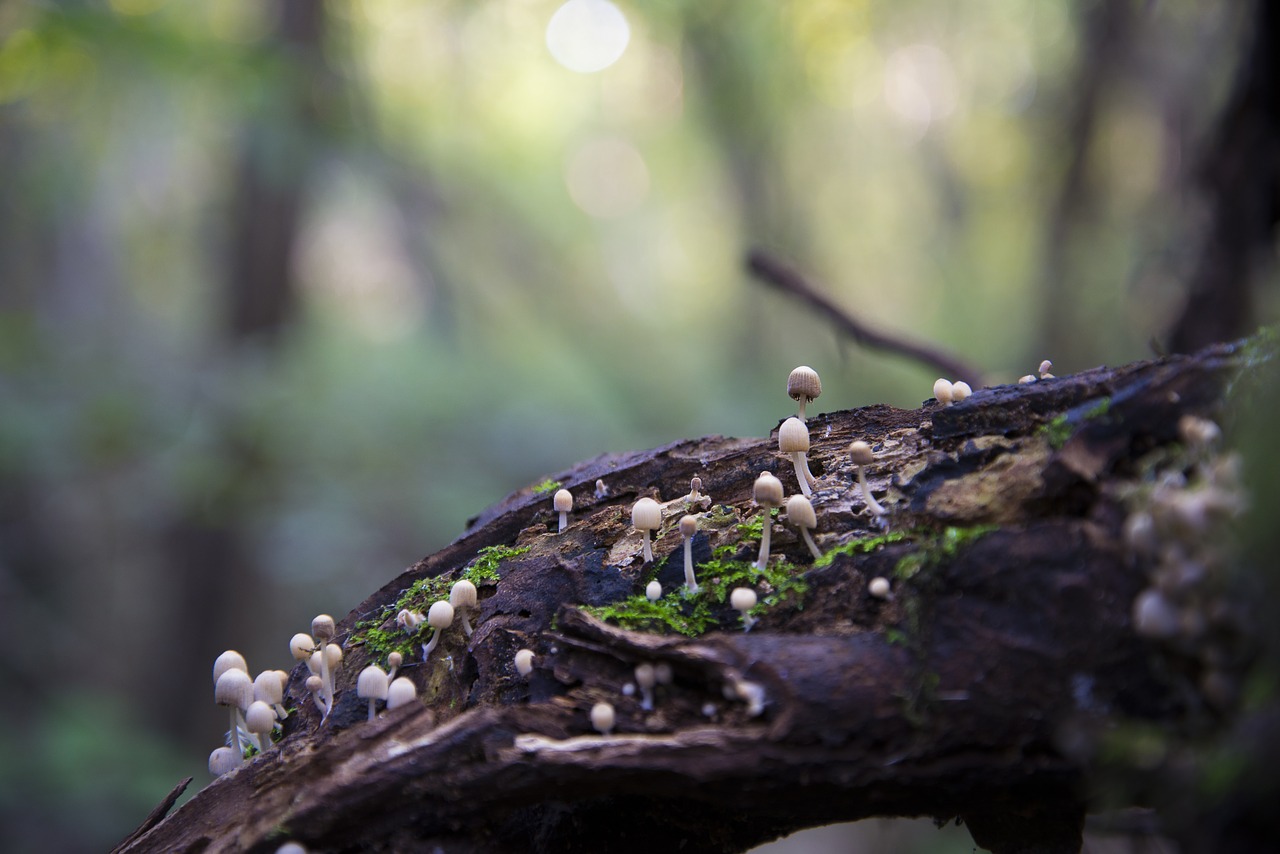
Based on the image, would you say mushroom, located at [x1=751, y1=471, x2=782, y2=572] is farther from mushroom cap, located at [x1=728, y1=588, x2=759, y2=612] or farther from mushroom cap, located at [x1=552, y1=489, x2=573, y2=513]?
mushroom cap, located at [x1=552, y1=489, x2=573, y2=513]

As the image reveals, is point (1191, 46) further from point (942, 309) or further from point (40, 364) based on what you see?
point (40, 364)

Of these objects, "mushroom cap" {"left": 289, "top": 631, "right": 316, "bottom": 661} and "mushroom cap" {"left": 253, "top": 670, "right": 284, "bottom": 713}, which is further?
"mushroom cap" {"left": 289, "top": 631, "right": 316, "bottom": 661}

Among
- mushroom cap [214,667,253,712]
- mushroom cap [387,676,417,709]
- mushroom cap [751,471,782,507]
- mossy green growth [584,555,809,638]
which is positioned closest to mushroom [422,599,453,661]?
mushroom cap [387,676,417,709]

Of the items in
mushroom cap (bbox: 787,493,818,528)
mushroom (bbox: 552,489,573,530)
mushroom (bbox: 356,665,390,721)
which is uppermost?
mushroom (bbox: 552,489,573,530)

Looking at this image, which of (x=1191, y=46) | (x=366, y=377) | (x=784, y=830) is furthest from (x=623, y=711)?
(x=1191, y=46)

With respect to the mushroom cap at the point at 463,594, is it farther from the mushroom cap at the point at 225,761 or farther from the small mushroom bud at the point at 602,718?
the mushroom cap at the point at 225,761

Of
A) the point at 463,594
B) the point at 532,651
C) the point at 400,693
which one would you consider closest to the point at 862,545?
the point at 532,651
